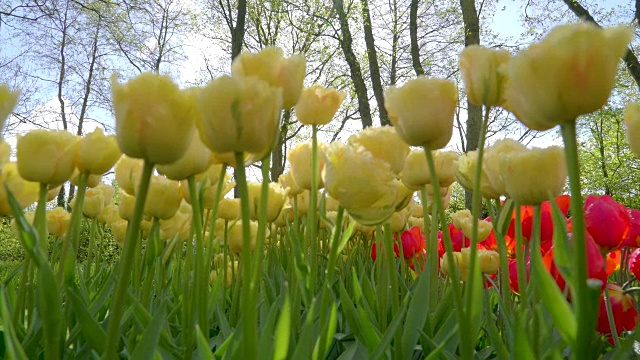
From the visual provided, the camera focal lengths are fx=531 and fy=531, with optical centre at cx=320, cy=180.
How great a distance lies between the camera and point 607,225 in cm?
89

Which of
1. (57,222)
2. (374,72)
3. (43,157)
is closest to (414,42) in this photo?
(374,72)

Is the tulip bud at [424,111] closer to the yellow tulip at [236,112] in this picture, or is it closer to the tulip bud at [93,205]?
the yellow tulip at [236,112]

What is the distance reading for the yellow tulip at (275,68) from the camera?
57 cm

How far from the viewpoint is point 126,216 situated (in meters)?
0.93

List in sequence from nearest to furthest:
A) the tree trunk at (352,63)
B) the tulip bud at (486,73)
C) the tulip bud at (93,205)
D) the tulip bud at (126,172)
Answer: the tulip bud at (486,73)
the tulip bud at (126,172)
the tulip bud at (93,205)
the tree trunk at (352,63)

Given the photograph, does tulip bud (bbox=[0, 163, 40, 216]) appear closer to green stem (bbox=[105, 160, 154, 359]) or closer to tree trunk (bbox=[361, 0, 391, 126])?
green stem (bbox=[105, 160, 154, 359])

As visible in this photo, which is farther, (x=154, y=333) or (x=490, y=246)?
(x=490, y=246)

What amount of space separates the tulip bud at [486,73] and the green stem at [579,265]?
210 mm

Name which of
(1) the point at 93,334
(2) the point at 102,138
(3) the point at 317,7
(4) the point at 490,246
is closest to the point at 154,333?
(1) the point at 93,334

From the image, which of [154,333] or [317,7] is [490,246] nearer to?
[154,333]

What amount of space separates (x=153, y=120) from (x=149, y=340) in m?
0.21

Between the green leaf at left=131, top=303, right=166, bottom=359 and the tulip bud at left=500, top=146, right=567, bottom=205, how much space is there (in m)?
0.39

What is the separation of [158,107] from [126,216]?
0.55m

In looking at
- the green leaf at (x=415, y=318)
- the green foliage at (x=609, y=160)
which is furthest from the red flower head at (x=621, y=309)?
the green foliage at (x=609, y=160)
